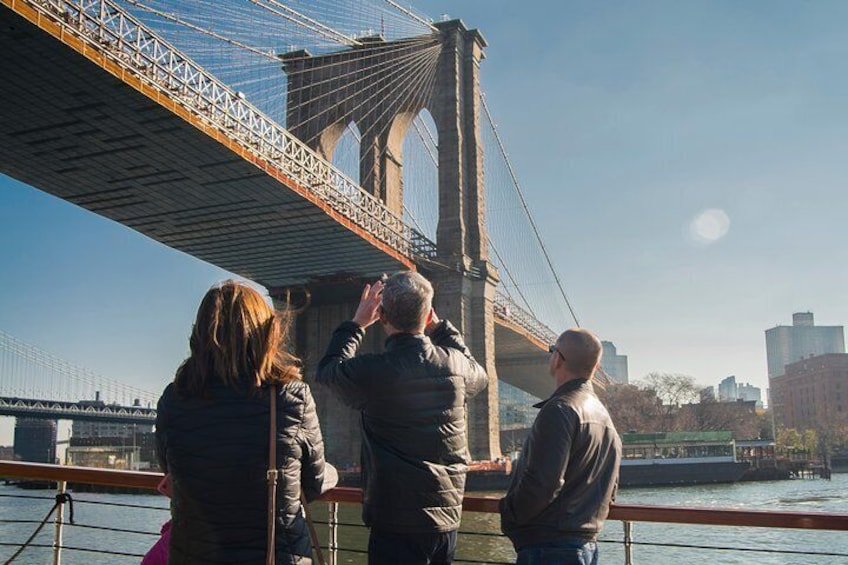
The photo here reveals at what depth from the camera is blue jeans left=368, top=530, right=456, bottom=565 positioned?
8.79 ft

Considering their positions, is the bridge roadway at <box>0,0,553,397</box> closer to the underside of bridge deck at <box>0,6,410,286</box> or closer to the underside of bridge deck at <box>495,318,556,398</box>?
the underside of bridge deck at <box>0,6,410,286</box>

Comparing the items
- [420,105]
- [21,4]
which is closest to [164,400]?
[21,4]

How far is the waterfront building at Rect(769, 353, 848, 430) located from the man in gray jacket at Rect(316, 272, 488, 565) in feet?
309

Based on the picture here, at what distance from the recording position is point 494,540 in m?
19.6

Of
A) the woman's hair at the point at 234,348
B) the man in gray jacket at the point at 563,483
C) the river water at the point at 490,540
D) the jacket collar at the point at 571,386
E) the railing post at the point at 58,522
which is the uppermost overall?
the woman's hair at the point at 234,348

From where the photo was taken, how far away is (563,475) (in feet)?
8.80

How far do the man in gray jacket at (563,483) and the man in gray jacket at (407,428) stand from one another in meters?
0.21

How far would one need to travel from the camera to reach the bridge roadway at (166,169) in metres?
19.8

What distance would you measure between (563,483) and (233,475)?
1035 millimetres

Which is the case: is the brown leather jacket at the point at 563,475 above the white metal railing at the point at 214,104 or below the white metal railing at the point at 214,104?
below

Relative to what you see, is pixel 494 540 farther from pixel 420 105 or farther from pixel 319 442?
pixel 420 105

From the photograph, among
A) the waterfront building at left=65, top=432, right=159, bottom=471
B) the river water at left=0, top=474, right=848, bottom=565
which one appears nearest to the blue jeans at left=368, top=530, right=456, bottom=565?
the river water at left=0, top=474, right=848, bottom=565

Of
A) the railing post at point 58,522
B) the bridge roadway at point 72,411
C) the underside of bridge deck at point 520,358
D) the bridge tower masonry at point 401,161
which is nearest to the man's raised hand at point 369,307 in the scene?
the railing post at point 58,522

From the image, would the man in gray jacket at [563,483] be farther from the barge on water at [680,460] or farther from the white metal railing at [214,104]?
the barge on water at [680,460]
